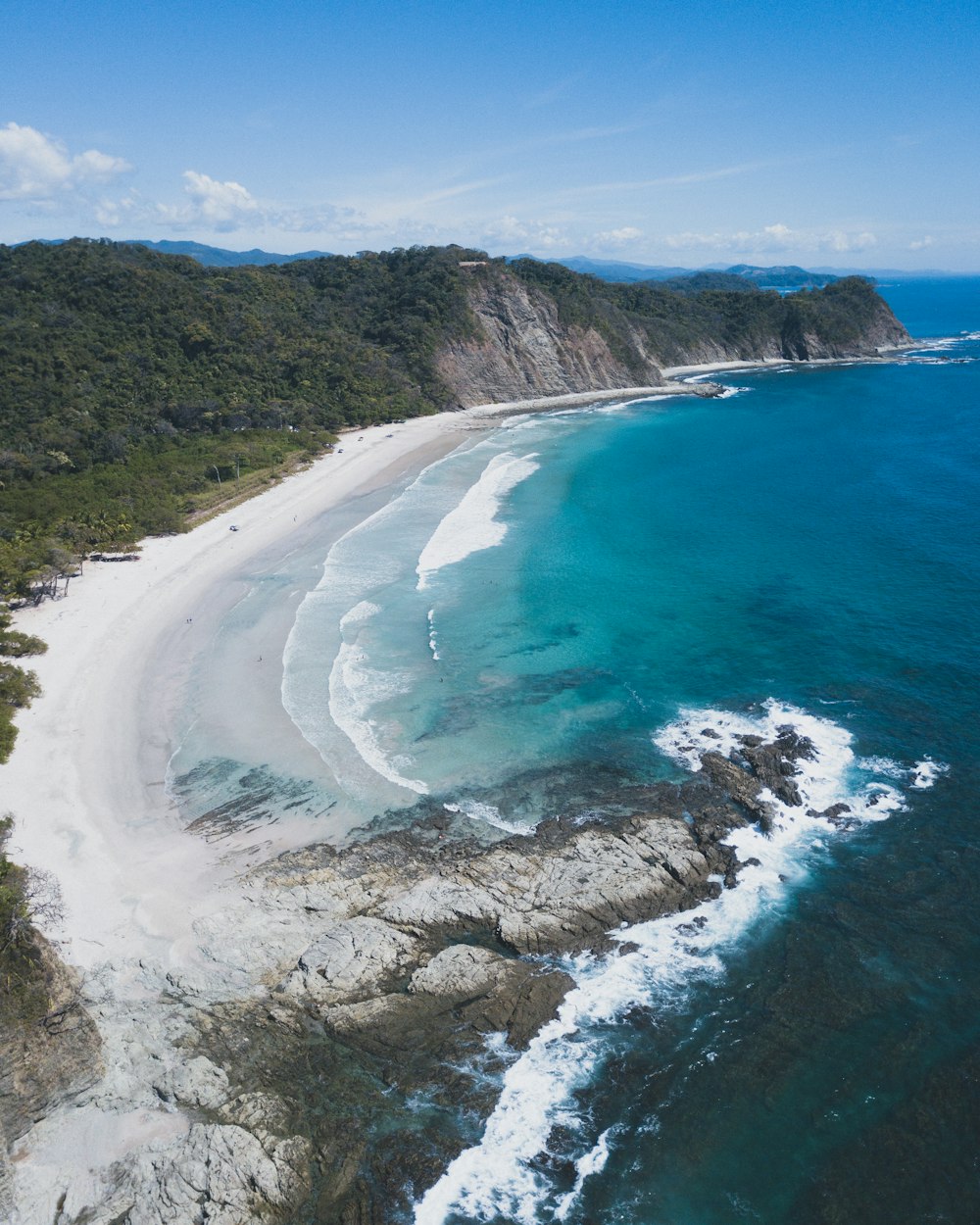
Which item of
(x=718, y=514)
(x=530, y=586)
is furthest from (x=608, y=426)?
(x=530, y=586)

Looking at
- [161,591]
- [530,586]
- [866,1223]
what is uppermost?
[161,591]

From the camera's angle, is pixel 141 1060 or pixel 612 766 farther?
pixel 612 766

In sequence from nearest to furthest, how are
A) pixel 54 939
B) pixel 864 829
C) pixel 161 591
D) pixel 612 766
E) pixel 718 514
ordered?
1. pixel 54 939
2. pixel 864 829
3. pixel 612 766
4. pixel 161 591
5. pixel 718 514

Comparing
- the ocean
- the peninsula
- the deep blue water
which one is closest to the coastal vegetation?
the peninsula

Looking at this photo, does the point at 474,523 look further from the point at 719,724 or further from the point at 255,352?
the point at 255,352

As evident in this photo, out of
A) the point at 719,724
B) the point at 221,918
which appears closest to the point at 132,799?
the point at 221,918

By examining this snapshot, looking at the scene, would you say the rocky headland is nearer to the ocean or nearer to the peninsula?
the peninsula

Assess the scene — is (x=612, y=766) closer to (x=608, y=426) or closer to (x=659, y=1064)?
(x=659, y=1064)
